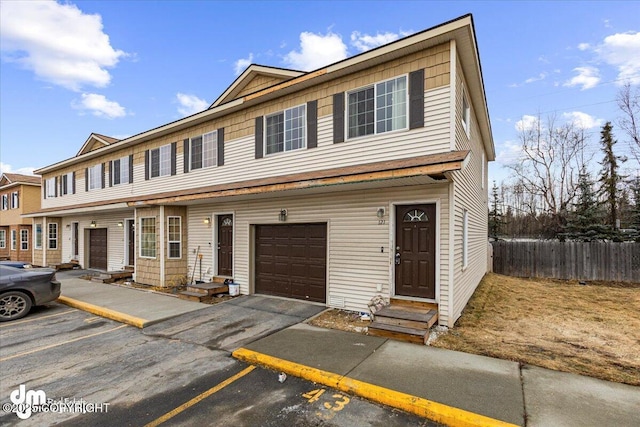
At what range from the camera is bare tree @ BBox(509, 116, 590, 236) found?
2391 centimetres

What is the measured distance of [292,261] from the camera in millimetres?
8703

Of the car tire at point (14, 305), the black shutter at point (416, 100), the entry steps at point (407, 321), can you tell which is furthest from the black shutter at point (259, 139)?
the car tire at point (14, 305)

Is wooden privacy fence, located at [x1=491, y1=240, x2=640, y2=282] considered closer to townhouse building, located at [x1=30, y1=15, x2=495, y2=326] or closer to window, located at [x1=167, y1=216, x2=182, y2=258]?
townhouse building, located at [x1=30, y1=15, x2=495, y2=326]

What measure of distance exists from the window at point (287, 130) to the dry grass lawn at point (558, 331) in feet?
19.6

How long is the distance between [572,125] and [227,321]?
29.1 meters

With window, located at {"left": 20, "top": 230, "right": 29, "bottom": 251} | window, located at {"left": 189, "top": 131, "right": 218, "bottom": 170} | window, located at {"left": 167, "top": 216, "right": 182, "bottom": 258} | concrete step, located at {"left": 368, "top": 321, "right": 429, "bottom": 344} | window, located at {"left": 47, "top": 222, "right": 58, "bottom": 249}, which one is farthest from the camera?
window, located at {"left": 20, "top": 230, "right": 29, "bottom": 251}

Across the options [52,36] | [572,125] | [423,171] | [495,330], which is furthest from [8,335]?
[572,125]

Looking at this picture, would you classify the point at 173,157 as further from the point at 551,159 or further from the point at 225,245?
the point at 551,159

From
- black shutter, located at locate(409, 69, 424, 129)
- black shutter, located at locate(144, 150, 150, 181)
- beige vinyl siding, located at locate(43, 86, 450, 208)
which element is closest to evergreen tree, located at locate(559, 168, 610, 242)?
beige vinyl siding, located at locate(43, 86, 450, 208)

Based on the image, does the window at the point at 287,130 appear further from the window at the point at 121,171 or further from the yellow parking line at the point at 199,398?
the window at the point at 121,171

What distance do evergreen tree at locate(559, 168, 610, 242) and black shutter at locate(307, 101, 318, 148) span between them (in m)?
16.8

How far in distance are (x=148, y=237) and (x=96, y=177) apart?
6.89m

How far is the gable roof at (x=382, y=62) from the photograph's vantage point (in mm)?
6113

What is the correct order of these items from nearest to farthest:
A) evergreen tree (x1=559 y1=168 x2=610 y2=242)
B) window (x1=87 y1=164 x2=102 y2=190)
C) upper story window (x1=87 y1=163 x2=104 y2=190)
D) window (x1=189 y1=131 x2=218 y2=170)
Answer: window (x1=189 y1=131 x2=218 y2=170)
upper story window (x1=87 y1=163 x2=104 y2=190)
window (x1=87 y1=164 x2=102 y2=190)
evergreen tree (x1=559 y1=168 x2=610 y2=242)
